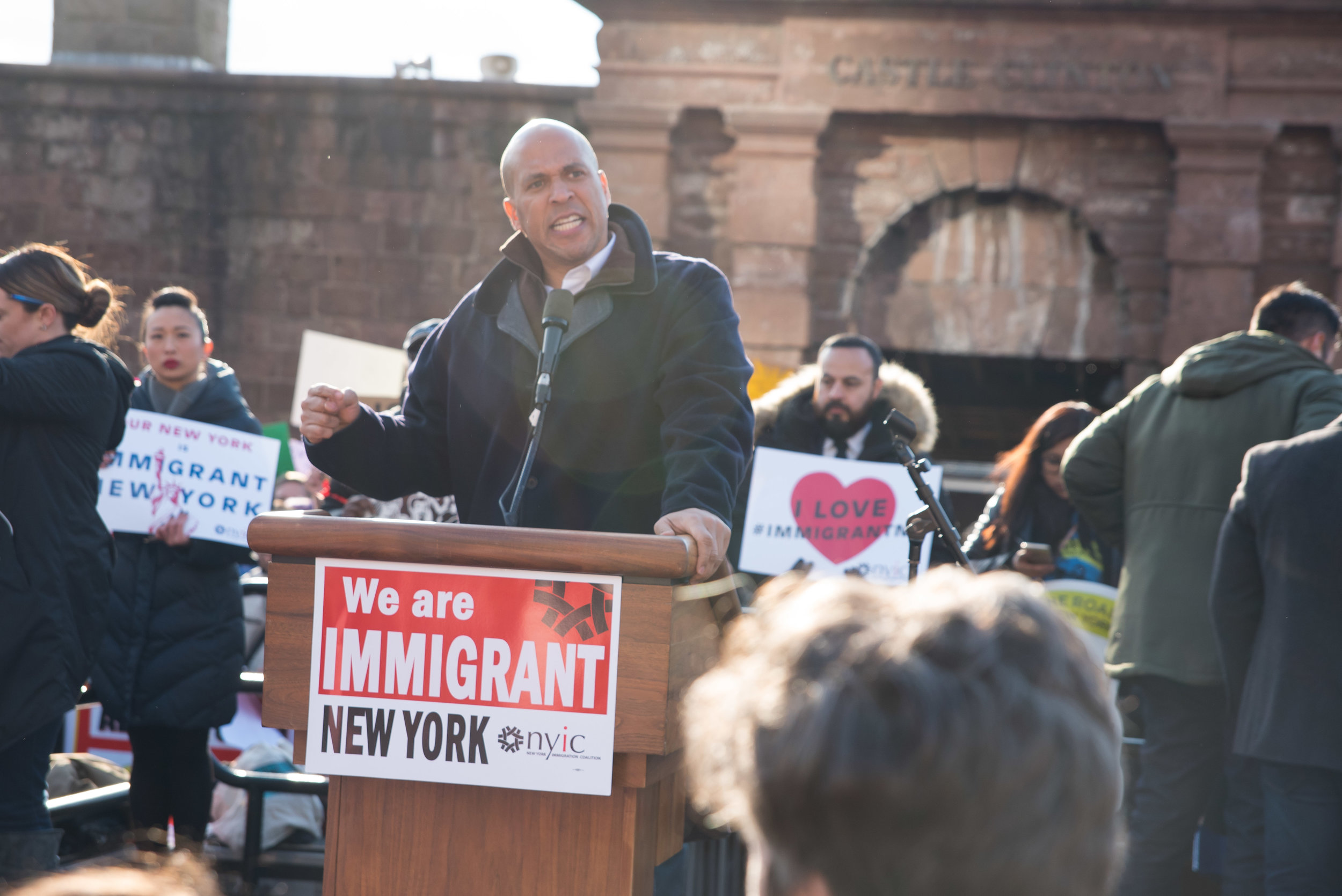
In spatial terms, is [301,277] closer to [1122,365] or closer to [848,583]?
[1122,365]

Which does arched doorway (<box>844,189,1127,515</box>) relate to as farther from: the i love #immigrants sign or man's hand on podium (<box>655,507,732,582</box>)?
man's hand on podium (<box>655,507,732,582</box>)

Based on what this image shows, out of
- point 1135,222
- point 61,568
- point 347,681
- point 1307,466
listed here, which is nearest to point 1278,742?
point 1307,466

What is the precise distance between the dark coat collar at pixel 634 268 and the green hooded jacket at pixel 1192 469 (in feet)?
7.12

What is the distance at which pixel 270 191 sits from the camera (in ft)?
34.3

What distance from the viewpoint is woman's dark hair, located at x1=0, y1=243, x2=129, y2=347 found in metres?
3.64

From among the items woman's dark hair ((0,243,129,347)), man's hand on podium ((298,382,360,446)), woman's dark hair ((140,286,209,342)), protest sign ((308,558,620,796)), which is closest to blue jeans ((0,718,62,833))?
woman's dark hair ((0,243,129,347))

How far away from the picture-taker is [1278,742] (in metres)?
3.40

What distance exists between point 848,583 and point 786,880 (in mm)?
214

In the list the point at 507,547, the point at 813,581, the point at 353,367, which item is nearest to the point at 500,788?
the point at 507,547

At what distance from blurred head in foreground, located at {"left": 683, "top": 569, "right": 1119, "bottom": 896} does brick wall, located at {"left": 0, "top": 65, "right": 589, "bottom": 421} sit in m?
9.53

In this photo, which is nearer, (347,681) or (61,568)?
(347,681)

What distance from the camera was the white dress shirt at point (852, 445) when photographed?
5.43 metres

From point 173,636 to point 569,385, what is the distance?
7.74ft

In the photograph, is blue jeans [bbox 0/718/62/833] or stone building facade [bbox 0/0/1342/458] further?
stone building facade [bbox 0/0/1342/458]
